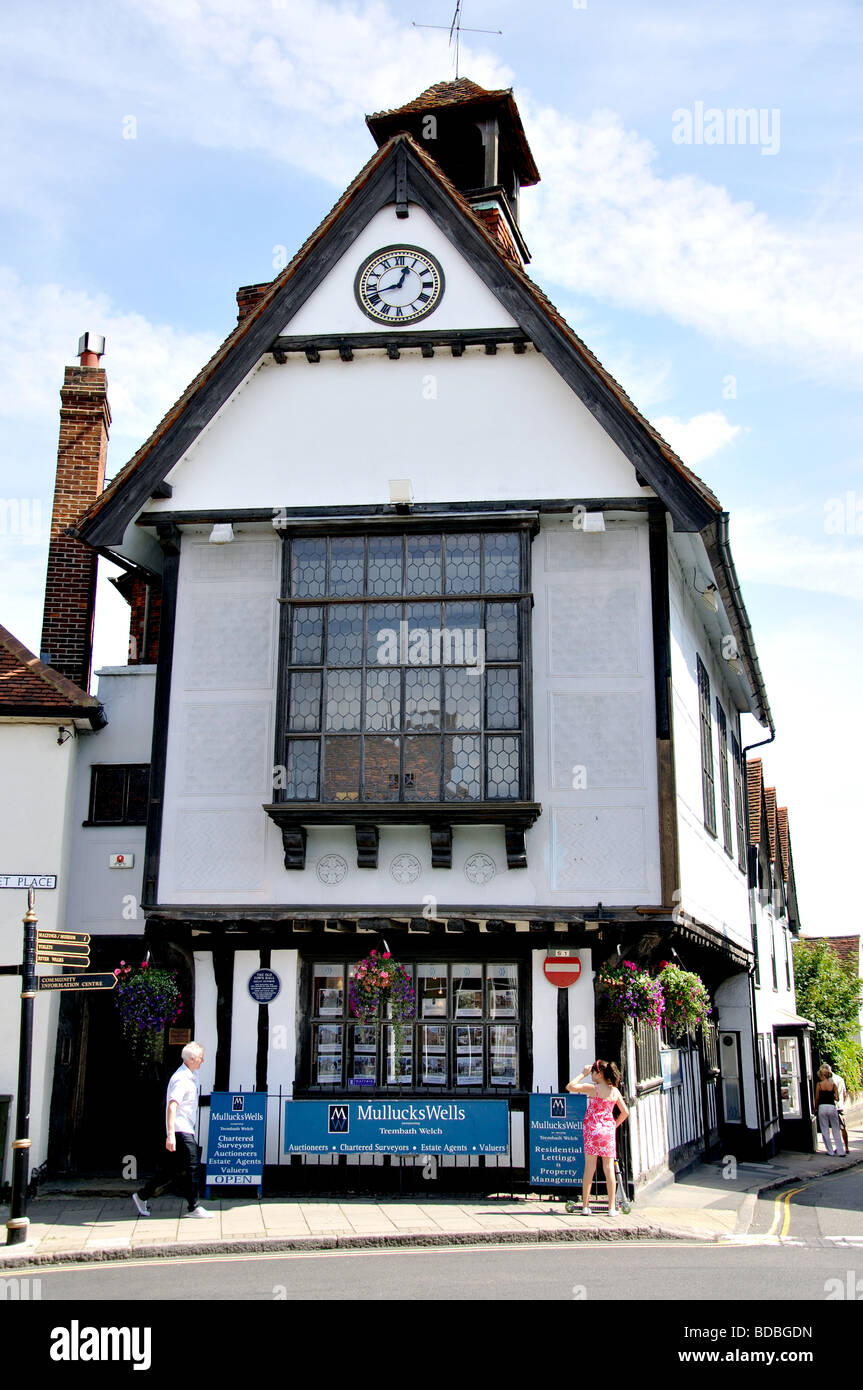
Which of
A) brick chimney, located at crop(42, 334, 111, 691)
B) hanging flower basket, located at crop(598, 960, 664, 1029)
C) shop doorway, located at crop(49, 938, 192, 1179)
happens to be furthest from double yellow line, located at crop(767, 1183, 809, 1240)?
brick chimney, located at crop(42, 334, 111, 691)

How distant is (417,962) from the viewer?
13516mm

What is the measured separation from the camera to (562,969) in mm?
13008

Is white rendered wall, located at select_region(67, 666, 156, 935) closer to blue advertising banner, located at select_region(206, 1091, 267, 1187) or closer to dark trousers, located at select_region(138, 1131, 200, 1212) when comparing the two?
blue advertising banner, located at select_region(206, 1091, 267, 1187)

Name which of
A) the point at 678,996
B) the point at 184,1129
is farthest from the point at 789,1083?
the point at 184,1129

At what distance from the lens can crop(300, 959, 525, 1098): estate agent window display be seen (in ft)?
43.1

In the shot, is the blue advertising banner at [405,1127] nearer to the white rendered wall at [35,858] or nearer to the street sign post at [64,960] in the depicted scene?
the street sign post at [64,960]

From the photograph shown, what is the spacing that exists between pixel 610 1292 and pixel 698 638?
10.1 meters

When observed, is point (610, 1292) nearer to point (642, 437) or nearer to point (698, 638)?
point (642, 437)

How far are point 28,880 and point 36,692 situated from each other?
2.21m

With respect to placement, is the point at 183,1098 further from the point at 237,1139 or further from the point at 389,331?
the point at 389,331

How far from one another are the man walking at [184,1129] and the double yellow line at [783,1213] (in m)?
5.82

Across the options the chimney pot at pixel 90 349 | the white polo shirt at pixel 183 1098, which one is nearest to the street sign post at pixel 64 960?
the white polo shirt at pixel 183 1098

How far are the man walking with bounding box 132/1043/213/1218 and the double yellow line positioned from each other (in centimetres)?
582

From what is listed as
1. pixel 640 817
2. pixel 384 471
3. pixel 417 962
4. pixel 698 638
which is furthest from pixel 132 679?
pixel 698 638
